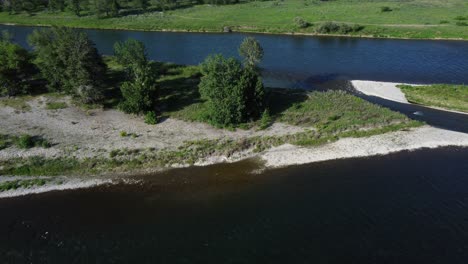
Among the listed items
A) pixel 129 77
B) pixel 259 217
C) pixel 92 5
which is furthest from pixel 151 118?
pixel 92 5

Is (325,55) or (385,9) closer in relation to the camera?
(325,55)

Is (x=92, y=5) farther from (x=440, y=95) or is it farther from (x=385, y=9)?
(x=440, y=95)

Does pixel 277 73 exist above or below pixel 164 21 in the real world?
below

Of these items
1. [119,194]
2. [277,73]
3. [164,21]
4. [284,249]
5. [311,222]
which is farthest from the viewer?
[164,21]

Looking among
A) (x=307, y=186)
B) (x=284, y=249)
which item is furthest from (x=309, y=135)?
(x=284, y=249)

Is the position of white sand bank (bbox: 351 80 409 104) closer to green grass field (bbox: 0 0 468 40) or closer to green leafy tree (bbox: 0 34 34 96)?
green grass field (bbox: 0 0 468 40)

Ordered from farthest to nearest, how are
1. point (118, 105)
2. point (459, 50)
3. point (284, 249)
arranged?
point (459, 50)
point (118, 105)
point (284, 249)

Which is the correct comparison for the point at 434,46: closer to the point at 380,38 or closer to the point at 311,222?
the point at 380,38

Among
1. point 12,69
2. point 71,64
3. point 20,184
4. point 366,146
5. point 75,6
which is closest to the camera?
point 20,184
